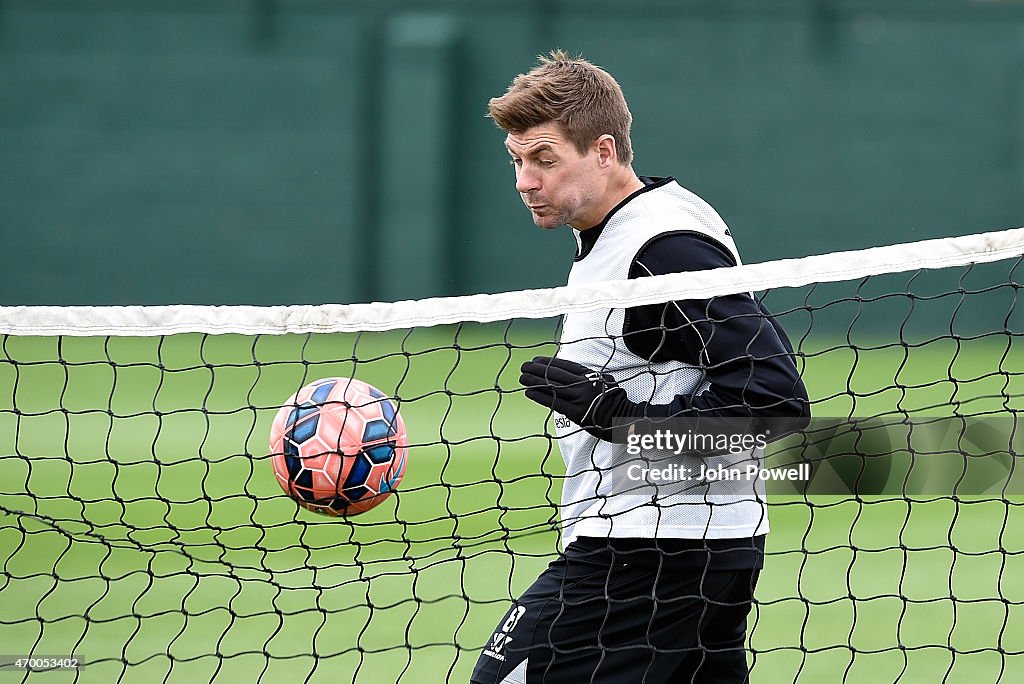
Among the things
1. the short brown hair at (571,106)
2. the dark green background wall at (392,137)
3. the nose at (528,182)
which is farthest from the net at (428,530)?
the dark green background wall at (392,137)

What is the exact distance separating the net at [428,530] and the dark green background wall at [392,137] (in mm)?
3810

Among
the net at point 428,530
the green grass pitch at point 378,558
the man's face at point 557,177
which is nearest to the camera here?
the man's face at point 557,177

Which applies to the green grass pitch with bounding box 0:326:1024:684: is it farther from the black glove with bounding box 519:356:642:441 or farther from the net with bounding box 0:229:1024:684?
the black glove with bounding box 519:356:642:441

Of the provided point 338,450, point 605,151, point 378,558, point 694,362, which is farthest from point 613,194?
point 378,558

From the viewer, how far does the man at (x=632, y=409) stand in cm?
272

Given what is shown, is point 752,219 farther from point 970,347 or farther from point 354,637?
point 354,637

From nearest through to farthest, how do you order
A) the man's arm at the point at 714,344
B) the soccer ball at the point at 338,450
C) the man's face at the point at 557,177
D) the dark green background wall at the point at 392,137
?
the man's arm at the point at 714,344
the man's face at the point at 557,177
the soccer ball at the point at 338,450
the dark green background wall at the point at 392,137

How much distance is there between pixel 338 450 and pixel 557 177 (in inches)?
37.2

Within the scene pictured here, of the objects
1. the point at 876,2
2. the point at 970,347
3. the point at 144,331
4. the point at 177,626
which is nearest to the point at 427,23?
the point at 876,2

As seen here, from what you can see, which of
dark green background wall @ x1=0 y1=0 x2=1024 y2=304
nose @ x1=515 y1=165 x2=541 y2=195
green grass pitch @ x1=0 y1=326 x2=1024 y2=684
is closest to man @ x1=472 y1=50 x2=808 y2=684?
nose @ x1=515 y1=165 x2=541 y2=195

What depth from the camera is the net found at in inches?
124

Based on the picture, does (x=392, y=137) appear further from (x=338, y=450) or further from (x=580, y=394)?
(x=580, y=394)

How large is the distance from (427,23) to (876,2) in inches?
196

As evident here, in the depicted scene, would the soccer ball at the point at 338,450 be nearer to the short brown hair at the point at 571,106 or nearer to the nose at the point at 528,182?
the nose at the point at 528,182
